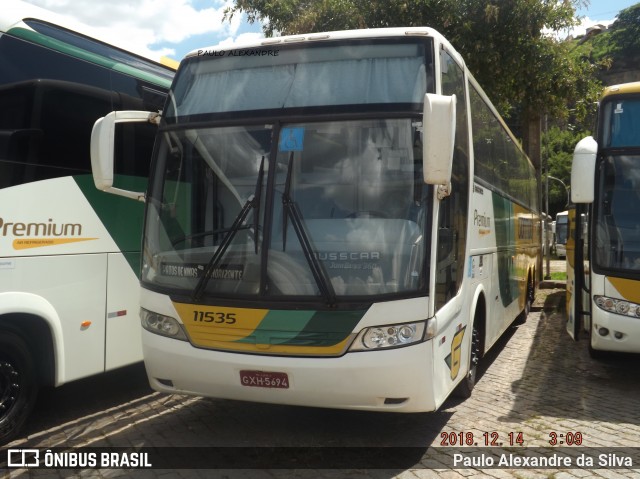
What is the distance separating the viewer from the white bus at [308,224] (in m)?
4.66

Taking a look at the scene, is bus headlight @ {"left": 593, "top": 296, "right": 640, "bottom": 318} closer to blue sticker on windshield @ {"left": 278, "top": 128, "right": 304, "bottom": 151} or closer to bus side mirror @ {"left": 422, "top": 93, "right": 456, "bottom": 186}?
bus side mirror @ {"left": 422, "top": 93, "right": 456, "bottom": 186}

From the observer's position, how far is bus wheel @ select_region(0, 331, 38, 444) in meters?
5.34

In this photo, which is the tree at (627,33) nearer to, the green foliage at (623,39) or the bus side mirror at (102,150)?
the green foliage at (623,39)

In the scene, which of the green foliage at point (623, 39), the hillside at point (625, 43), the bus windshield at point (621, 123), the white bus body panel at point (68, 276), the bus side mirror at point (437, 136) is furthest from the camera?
the hillside at point (625, 43)

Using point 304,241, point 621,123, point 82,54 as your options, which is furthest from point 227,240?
point 621,123

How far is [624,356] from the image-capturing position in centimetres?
887

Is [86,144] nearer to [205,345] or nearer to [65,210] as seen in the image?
[65,210]

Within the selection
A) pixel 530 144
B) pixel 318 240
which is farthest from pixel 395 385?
pixel 530 144

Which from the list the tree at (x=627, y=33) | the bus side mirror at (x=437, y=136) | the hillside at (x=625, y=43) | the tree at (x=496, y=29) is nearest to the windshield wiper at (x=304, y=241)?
the bus side mirror at (x=437, y=136)

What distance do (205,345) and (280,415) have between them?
5.03ft

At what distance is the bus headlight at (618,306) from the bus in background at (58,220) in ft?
16.3

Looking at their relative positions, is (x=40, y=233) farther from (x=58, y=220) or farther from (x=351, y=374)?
(x=351, y=374)

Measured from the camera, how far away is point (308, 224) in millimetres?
4836

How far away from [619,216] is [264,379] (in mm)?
4595
